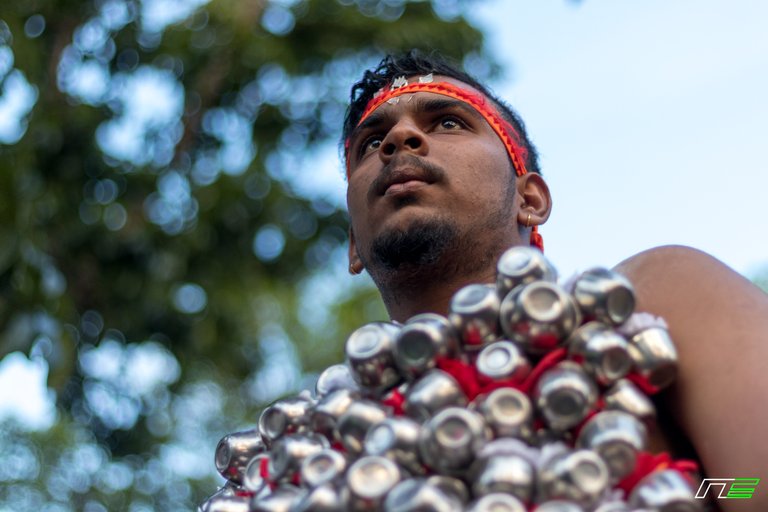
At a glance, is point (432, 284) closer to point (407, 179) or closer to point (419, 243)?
point (419, 243)

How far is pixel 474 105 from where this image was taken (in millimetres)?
3541

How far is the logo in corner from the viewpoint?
2.17 metres

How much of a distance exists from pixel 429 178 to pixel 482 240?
9.0 inches

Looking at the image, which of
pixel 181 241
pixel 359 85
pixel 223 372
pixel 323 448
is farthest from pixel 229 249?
pixel 323 448

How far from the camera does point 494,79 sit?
9852mm

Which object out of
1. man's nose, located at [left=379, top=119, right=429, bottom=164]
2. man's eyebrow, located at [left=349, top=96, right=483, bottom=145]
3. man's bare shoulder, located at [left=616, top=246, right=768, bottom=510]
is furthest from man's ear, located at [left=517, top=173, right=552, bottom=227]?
man's bare shoulder, located at [left=616, top=246, right=768, bottom=510]

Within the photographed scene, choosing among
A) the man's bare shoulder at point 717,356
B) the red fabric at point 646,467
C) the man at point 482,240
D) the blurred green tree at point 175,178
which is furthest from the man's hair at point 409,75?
the blurred green tree at point 175,178

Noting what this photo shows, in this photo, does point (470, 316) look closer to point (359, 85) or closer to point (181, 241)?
point (359, 85)

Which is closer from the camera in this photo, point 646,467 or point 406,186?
point 646,467

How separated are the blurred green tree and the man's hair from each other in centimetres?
445

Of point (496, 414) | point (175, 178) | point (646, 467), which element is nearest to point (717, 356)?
point (646, 467)

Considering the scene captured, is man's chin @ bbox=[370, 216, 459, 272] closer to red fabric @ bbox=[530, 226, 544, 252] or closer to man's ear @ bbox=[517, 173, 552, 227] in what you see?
man's ear @ bbox=[517, 173, 552, 227]

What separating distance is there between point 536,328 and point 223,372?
26.1ft

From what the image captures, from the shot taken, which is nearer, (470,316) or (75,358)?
(470,316)
